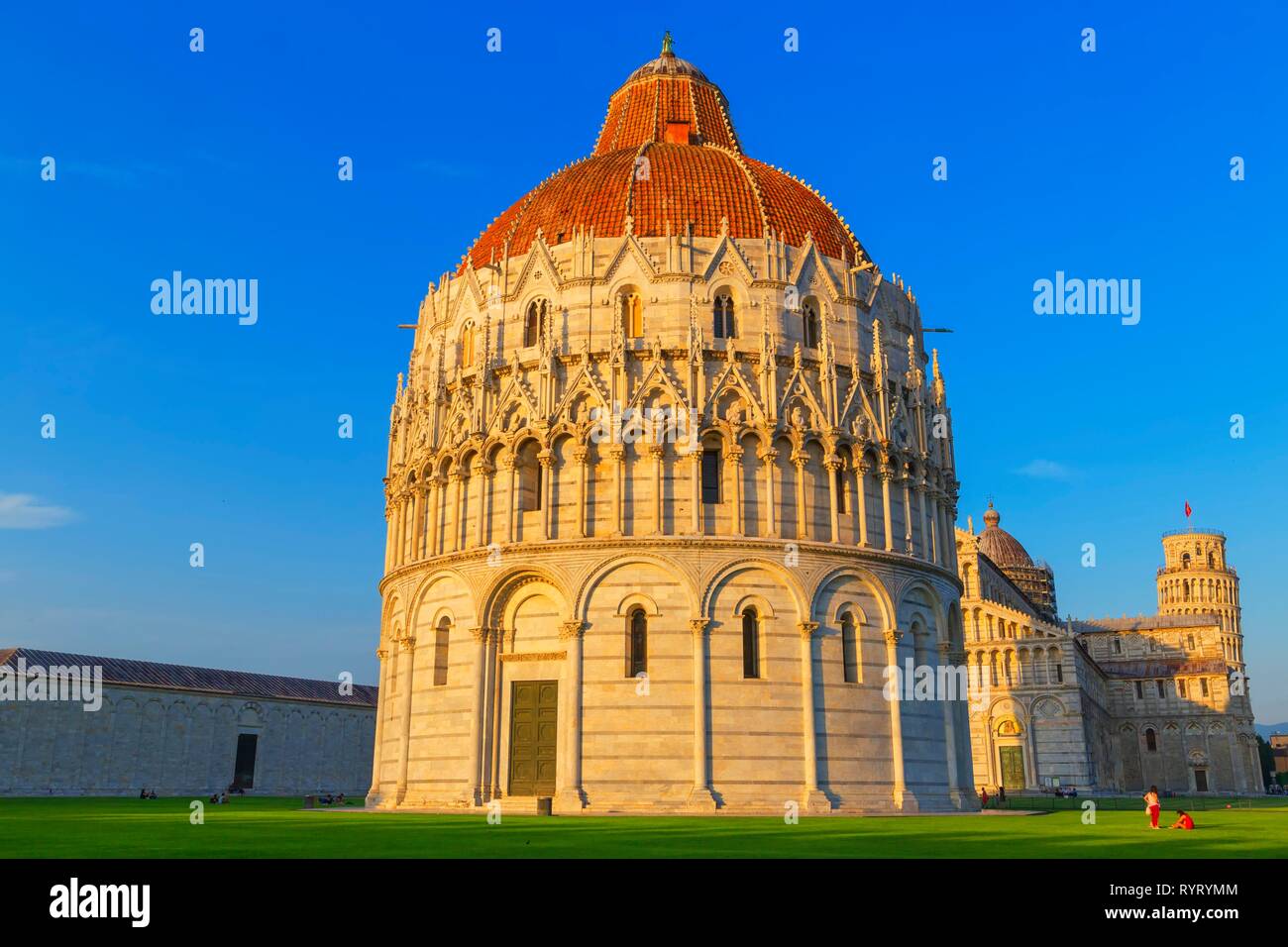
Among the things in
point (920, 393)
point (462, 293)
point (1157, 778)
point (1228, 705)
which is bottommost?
point (1157, 778)

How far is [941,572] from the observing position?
41594mm

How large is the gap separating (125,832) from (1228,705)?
354ft

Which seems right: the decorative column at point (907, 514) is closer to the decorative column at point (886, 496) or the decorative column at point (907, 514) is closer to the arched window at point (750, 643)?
the decorative column at point (886, 496)

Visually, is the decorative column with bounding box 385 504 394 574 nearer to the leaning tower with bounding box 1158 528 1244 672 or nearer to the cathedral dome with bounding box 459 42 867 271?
the cathedral dome with bounding box 459 42 867 271

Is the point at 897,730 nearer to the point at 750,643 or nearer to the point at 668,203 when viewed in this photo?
the point at 750,643

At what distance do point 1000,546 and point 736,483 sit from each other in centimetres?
9976

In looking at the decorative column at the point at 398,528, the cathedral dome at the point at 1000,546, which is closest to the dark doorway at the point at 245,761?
the decorative column at the point at 398,528

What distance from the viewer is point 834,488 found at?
38.1m

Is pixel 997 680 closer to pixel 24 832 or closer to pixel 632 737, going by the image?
pixel 632 737

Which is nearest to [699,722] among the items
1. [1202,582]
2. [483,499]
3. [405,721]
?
[483,499]

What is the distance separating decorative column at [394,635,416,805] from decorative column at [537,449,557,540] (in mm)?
7272

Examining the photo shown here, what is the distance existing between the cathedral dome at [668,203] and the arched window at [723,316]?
3053mm
